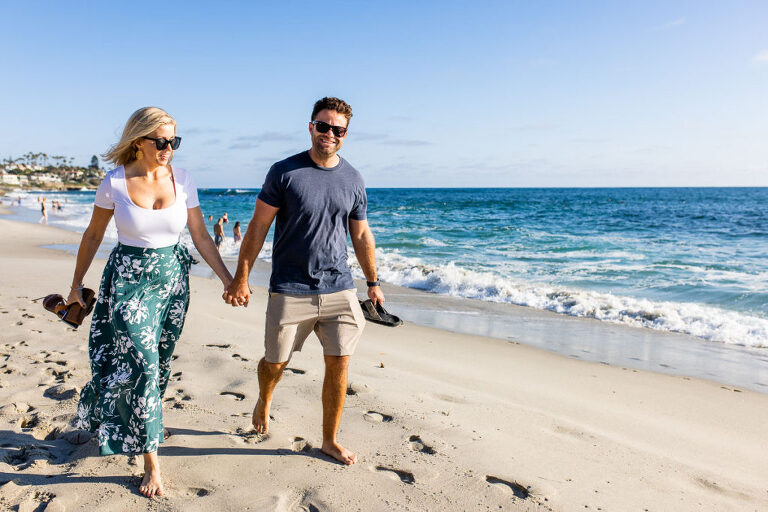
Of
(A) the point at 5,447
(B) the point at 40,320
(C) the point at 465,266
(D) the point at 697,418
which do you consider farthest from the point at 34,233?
(D) the point at 697,418

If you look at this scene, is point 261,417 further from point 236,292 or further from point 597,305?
point 597,305

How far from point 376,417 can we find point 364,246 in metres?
1.22

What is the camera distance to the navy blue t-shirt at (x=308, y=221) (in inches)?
117

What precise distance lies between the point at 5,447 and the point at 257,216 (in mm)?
1874

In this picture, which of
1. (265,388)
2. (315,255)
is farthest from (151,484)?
(315,255)

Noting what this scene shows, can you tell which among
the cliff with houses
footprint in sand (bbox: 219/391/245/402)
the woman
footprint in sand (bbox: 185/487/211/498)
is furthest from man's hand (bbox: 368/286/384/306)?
the cliff with houses

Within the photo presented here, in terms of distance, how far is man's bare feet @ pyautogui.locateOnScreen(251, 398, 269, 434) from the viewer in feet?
11.0

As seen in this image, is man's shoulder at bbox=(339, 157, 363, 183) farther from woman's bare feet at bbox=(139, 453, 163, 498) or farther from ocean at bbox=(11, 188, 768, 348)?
ocean at bbox=(11, 188, 768, 348)

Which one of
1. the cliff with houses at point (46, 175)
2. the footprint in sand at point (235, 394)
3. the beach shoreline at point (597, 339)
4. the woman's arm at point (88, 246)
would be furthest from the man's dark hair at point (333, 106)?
the cliff with houses at point (46, 175)

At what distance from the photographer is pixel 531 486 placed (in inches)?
117

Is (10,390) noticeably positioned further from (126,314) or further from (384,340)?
(384,340)

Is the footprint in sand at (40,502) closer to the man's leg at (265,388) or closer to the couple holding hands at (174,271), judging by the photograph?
the couple holding hands at (174,271)

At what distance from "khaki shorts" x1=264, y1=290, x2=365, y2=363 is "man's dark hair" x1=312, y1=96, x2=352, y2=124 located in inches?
39.0

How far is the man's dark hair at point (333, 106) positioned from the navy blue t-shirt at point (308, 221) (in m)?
0.27
